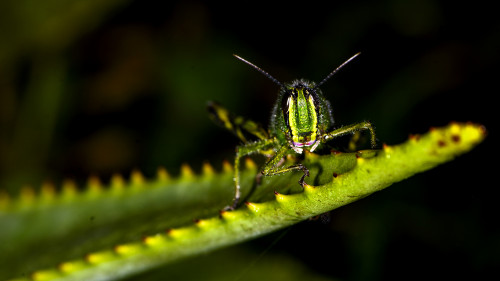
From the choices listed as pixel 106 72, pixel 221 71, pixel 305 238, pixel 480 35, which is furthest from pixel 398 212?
pixel 106 72

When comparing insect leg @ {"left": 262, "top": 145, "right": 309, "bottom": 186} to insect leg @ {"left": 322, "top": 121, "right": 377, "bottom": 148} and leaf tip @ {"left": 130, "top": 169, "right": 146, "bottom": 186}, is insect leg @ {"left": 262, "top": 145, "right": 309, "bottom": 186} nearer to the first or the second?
insect leg @ {"left": 322, "top": 121, "right": 377, "bottom": 148}

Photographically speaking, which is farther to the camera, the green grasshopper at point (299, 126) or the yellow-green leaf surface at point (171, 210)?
the green grasshopper at point (299, 126)

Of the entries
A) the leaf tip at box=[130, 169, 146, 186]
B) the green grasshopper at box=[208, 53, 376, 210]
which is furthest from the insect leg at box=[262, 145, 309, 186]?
the leaf tip at box=[130, 169, 146, 186]

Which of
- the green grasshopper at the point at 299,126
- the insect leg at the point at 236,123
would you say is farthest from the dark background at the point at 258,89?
the green grasshopper at the point at 299,126

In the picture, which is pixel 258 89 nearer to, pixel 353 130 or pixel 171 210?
pixel 353 130

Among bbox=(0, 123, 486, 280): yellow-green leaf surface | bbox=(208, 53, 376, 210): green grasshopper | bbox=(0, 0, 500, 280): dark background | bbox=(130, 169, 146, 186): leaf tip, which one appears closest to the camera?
bbox=(0, 123, 486, 280): yellow-green leaf surface

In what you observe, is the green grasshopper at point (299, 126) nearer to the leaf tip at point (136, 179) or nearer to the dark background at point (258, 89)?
the leaf tip at point (136, 179)
